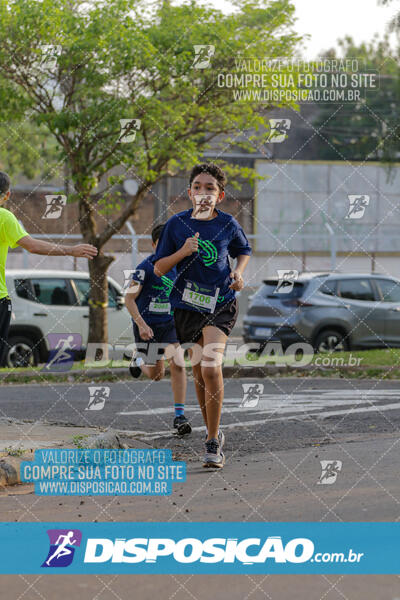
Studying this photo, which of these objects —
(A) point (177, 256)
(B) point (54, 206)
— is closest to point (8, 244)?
(A) point (177, 256)

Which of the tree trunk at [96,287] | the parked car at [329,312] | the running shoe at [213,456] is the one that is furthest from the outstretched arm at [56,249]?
the parked car at [329,312]

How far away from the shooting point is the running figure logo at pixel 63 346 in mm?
17214

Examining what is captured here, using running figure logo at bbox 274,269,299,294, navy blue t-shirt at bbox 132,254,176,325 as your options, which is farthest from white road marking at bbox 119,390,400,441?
running figure logo at bbox 274,269,299,294

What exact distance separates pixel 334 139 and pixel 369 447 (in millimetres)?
44414

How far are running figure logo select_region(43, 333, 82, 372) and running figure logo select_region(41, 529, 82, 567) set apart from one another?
11454 mm

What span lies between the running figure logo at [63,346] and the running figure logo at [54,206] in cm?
337

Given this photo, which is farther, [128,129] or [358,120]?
[358,120]

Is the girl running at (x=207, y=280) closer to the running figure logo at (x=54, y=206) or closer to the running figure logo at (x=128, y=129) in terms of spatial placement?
the running figure logo at (x=54, y=206)

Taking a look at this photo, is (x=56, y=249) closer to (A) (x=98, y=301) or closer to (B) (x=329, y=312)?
(A) (x=98, y=301)

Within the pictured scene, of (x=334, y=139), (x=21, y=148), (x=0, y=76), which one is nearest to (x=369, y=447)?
(x=0, y=76)

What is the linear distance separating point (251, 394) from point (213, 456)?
522cm

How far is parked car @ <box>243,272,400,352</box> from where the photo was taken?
18.1 m

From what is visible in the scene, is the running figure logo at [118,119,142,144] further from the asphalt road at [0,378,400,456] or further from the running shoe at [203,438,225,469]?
the running shoe at [203,438,225,469]

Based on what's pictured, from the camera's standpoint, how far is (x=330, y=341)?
18.1 metres
